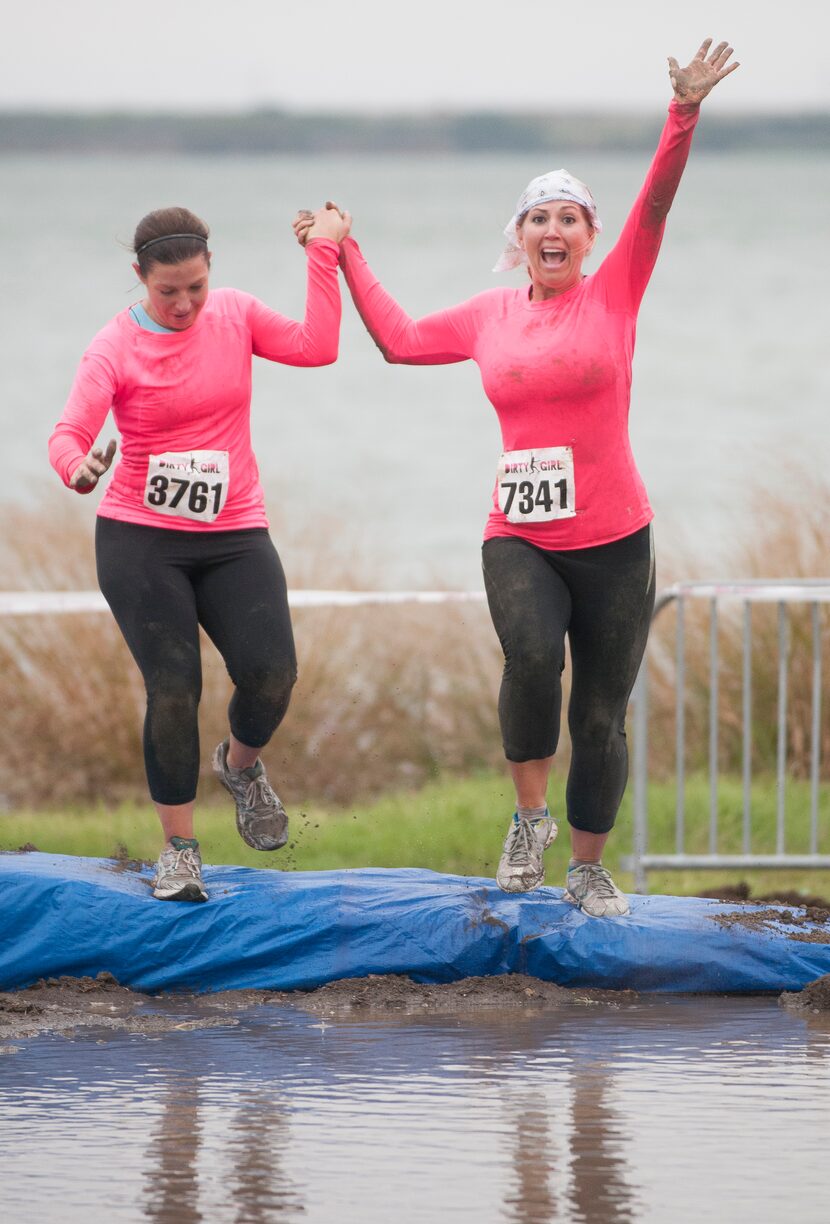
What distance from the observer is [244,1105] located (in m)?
4.04

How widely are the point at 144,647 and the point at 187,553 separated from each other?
274mm

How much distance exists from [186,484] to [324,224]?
2.71 feet

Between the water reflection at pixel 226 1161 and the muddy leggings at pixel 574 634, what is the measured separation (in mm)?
1409

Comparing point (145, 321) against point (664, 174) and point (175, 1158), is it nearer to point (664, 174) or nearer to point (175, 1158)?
point (664, 174)

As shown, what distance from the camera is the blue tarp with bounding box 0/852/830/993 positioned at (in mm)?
5309

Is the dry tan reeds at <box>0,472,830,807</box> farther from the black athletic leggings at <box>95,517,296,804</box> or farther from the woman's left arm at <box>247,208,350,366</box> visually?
the woman's left arm at <box>247,208,350,366</box>

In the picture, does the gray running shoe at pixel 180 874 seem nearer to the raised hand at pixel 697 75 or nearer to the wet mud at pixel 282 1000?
the wet mud at pixel 282 1000

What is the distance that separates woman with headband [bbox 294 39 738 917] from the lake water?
42.9 feet

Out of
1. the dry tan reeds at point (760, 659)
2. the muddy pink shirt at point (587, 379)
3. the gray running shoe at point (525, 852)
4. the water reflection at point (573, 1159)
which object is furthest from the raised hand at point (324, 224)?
the dry tan reeds at point (760, 659)

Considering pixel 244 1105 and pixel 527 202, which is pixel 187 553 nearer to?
pixel 527 202

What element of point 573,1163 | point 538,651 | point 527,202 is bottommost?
point 573,1163

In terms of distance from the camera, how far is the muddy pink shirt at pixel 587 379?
5105mm

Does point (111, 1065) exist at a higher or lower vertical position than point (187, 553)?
lower

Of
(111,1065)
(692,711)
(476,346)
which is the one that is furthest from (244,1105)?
(692,711)
